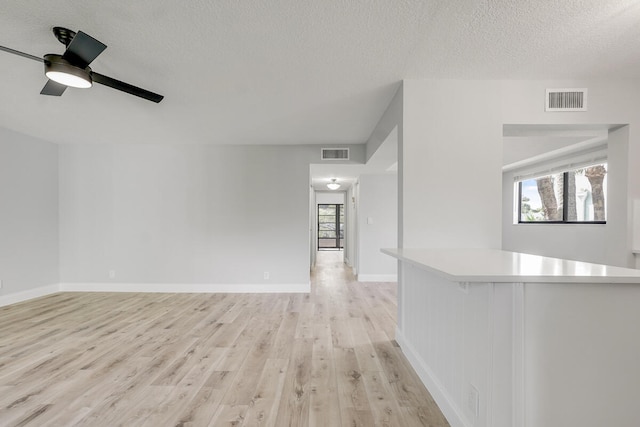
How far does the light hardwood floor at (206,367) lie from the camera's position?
167cm

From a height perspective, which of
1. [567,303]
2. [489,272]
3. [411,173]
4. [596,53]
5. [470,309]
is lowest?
[470,309]

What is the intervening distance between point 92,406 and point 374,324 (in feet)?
8.05

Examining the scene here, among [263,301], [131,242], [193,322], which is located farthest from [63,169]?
[263,301]

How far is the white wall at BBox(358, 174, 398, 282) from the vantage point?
5.45 m

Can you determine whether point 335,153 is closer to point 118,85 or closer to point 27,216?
point 118,85

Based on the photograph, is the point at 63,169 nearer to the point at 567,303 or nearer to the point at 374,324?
the point at 374,324

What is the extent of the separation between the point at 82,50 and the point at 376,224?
4.72 metres

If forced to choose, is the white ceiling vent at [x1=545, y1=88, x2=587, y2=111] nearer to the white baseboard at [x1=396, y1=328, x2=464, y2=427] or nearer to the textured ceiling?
the textured ceiling

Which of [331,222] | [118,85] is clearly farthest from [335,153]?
[331,222]

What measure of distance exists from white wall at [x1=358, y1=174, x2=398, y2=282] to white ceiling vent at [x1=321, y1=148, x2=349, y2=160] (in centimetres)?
111

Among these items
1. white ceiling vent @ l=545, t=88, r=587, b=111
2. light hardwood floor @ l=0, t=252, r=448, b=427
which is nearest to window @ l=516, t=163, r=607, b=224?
white ceiling vent @ l=545, t=88, r=587, b=111

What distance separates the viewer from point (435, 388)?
5.80 ft

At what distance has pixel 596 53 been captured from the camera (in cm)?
204

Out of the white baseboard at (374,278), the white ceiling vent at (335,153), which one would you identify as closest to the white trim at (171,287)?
the white baseboard at (374,278)
